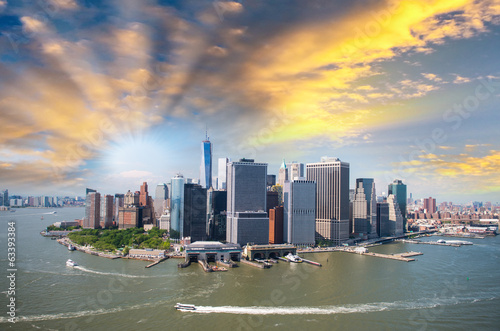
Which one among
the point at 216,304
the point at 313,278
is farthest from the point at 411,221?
the point at 216,304

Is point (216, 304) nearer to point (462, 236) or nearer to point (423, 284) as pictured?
point (423, 284)

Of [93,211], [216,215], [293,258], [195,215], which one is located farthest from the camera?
[93,211]

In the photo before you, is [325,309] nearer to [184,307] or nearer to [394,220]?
[184,307]

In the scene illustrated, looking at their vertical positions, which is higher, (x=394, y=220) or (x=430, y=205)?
(x=430, y=205)

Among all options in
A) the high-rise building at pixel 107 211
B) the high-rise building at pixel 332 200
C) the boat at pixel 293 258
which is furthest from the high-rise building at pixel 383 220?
the high-rise building at pixel 107 211

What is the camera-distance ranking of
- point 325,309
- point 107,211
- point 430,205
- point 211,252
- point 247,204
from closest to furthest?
point 325,309 < point 211,252 < point 247,204 < point 107,211 < point 430,205

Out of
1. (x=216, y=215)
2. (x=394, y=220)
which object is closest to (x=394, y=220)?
(x=394, y=220)

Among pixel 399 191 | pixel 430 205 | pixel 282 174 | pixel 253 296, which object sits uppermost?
pixel 282 174

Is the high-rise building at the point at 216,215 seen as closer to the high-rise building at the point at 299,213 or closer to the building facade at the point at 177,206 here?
the building facade at the point at 177,206

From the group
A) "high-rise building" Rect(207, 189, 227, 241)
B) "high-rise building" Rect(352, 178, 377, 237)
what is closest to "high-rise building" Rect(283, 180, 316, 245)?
"high-rise building" Rect(207, 189, 227, 241)
